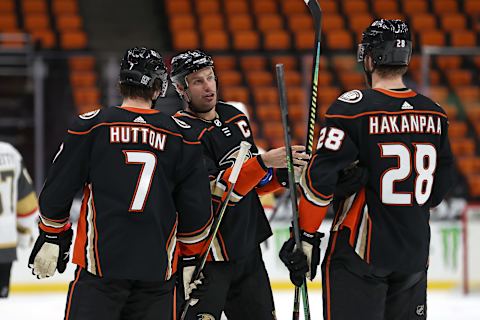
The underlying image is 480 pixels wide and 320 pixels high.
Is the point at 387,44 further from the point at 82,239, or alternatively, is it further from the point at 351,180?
the point at 82,239

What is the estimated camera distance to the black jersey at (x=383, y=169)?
2545 millimetres

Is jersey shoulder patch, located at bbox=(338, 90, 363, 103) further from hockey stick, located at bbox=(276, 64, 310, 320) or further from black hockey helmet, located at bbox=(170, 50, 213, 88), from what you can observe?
black hockey helmet, located at bbox=(170, 50, 213, 88)

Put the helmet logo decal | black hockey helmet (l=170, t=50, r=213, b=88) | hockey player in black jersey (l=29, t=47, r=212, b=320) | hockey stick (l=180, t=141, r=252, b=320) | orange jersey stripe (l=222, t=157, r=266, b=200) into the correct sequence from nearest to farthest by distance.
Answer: hockey player in black jersey (l=29, t=47, r=212, b=320)
the helmet logo decal
hockey stick (l=180, t=141, r=252, b=320)
orange jersey stripe (l=222, t=157, r=266, b=200)
black hockey helmet (l=170, t=50, r=213, b=88)

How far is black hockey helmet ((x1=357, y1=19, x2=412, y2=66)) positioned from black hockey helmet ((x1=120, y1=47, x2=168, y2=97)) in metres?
0.64

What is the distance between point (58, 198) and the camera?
2521 mm

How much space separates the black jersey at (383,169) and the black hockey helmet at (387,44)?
10cm

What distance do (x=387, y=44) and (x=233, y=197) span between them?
0.78 meters

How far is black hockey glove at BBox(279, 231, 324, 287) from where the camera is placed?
2.65m

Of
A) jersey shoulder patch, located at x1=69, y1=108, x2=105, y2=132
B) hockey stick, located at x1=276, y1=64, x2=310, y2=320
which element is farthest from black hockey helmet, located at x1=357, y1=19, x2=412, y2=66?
jersey shoulder patch, located at x1=69, y1=108, x2=105, y2=132

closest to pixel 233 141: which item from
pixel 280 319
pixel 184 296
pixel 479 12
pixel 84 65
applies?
pixel 184 296

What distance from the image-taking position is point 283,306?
18.9 feet

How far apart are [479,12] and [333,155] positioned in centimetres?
898

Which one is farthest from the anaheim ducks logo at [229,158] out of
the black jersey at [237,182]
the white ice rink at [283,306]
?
the white ice rink at [283,306]

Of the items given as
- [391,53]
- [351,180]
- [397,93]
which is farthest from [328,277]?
[391,53]
